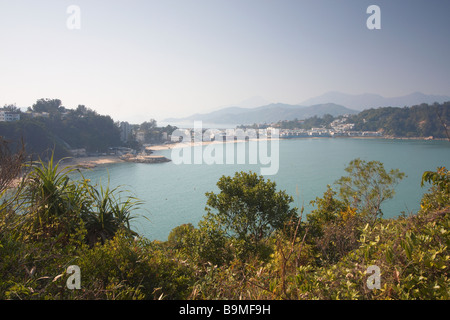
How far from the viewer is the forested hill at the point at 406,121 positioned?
68938mm

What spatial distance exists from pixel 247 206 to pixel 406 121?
291ft

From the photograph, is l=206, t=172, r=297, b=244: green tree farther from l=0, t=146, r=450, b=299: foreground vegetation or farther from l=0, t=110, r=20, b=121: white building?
l=0, t=110, r=20, b=121: white building

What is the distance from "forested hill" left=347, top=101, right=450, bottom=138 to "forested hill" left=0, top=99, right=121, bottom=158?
73.8 m

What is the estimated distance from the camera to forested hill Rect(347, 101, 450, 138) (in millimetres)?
68938

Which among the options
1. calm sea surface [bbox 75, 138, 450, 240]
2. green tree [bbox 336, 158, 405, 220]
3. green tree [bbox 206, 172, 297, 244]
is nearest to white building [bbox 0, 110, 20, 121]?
calm sea surface [bbox 75, 138, 450, 240]

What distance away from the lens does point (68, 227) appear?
258cm

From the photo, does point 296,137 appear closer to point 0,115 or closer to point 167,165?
point 167,165

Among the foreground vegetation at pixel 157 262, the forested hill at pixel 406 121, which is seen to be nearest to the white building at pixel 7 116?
the foreground vegetation at pixel 157 262

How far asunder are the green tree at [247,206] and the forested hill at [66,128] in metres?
36.6

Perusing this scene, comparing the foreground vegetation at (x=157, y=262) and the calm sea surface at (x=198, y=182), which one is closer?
the foreground vegetation at (x=157, y=262)

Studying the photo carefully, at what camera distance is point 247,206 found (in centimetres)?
548

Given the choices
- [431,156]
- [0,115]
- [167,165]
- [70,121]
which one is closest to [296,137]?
[431,156]

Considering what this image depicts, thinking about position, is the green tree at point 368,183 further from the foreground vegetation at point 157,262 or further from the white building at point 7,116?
the white building at point 7,116
